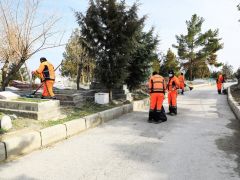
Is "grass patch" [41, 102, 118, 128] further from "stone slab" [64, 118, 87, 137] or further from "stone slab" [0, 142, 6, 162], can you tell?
"stone slab" [0, 142, 6, 162]

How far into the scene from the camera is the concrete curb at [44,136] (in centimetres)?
574

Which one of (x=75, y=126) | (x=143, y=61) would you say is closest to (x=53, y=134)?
(x=75, y=126)

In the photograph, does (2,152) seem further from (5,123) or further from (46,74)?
(46,74)

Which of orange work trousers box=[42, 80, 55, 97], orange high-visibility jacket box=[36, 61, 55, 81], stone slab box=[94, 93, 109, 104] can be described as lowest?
stone slab box=[94, 93, 109, 104]

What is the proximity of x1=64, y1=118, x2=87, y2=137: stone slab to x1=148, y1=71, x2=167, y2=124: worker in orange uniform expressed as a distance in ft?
8.36

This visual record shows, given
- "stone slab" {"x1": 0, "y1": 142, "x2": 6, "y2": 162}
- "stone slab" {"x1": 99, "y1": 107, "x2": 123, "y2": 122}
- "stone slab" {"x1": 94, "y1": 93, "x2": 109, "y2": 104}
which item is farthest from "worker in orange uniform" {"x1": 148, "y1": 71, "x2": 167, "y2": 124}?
"stone slab" {"x1": 0, "y1": 142, "x2": 6, "y2": 162}

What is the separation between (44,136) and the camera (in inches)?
263

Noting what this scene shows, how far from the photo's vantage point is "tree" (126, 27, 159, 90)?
50.0ft

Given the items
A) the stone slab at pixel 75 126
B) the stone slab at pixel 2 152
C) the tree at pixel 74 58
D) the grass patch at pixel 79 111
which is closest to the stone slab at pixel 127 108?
the grass patch at pixel 79 111

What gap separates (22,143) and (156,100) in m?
5.16

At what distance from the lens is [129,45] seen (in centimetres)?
1270

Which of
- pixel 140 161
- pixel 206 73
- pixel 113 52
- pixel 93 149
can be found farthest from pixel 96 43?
pixel 206 73

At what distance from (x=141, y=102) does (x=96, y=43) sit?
3.47m

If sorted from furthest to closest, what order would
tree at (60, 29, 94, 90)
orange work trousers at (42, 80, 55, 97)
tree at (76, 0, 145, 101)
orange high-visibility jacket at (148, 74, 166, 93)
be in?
tree at (60, 29, 94, 90)
tree at (76, 0, 145, 101)
orange work trousers at (42, 80, 55, 97)
orange high-visibility jacket at (148, 74, 166, 93)
